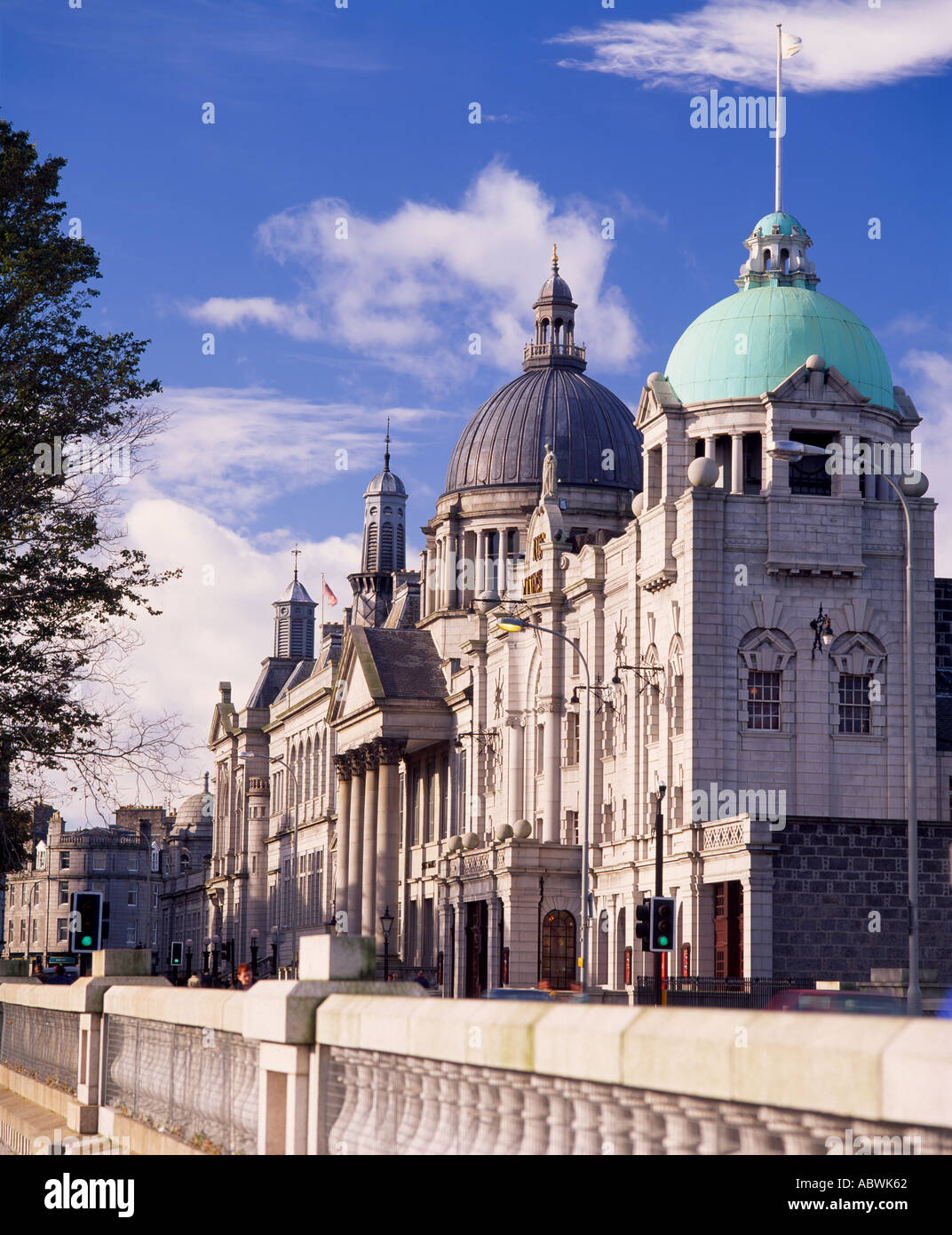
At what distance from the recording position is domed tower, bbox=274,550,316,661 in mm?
155750

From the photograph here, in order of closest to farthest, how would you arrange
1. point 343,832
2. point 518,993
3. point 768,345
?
point 518,993 → point 768,345 → point 343,832

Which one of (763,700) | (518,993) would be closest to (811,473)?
(763,700)

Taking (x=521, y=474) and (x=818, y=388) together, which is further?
(x=521, y=474)

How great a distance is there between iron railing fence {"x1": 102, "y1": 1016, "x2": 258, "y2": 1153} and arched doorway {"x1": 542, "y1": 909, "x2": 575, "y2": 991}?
4900 cm

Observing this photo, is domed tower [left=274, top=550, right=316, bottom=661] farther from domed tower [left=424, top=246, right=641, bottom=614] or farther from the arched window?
the arched window

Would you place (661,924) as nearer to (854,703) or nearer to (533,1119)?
(854,703)

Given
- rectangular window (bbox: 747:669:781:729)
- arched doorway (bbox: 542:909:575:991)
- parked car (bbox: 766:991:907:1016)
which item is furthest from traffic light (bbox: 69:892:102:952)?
arched doorway (bbox: 542:909:575:991)

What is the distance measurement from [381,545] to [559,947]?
68539 mm

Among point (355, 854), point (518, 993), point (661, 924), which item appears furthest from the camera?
point (355, 854)

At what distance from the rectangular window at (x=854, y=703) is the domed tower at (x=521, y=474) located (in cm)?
4333

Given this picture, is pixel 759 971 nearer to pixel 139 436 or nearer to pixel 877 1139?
pixel 139 436

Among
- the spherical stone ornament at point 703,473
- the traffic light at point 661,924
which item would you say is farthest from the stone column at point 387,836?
the traffic light at point 661,924

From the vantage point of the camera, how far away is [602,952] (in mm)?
65062
